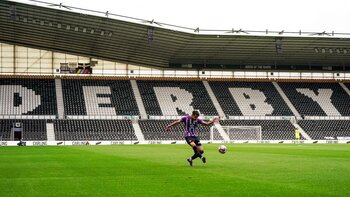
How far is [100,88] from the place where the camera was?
218 feet

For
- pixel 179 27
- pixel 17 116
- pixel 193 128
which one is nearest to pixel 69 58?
pixel 17 116

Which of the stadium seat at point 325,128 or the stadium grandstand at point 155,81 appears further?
the stadium seat at point 325,128

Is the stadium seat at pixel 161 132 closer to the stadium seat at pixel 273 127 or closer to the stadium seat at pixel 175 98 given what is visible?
the stadium seat at pixel 175 98

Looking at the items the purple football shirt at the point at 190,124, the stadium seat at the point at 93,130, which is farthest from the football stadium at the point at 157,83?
the purple football shirt at the point at 190,124

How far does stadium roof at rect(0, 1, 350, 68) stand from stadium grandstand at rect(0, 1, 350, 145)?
119 millimetres

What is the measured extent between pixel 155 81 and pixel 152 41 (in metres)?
14.6

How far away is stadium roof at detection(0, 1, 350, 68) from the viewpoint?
51312 mm

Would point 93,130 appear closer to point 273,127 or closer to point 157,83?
point 157,83

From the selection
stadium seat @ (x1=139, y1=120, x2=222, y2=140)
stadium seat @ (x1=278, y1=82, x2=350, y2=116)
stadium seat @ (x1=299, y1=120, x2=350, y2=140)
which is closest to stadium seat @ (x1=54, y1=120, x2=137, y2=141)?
stadium seat @ (x1=139, y1=120, x2=222, y2=140)

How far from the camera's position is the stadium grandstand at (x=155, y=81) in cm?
5631

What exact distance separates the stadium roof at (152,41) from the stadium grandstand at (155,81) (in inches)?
4.7

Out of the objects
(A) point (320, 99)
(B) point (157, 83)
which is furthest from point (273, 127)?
(B) point (157, 83)

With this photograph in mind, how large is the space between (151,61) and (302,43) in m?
17.9

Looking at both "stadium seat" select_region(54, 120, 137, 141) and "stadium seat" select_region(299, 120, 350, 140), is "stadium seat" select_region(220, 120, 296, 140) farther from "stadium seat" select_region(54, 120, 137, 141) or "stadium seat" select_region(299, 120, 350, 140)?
"stadium seat" select_region(54, 120, 137, 141)
